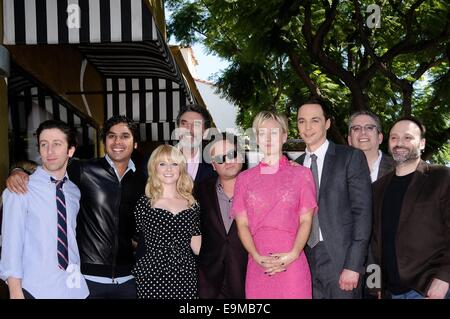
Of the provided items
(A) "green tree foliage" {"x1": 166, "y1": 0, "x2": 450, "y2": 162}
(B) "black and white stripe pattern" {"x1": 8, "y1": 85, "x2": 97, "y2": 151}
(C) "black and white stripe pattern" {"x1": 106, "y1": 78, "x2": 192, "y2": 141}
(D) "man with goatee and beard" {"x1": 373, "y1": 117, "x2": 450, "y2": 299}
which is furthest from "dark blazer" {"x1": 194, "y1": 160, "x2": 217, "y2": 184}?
(C) "black and white stripe pattern" {"x1": 106, "y1": 78, "x2": 192, "y2": 141}

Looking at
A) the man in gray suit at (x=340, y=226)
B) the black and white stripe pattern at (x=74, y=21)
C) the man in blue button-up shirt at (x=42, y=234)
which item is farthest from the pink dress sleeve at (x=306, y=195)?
the black and white stripe pattern at (x=74, y=21)

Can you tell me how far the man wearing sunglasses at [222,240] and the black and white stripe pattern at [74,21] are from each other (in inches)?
79.7

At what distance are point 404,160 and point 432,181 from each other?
0.22m

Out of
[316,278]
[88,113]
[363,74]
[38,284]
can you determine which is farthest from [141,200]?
[363,74]

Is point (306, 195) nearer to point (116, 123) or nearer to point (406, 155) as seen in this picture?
point (406, 155)

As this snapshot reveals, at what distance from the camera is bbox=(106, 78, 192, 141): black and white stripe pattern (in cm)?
1073

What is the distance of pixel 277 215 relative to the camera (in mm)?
3400

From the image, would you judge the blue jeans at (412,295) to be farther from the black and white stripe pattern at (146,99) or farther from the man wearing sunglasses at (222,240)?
the black and white stripe pattern at (146,99)

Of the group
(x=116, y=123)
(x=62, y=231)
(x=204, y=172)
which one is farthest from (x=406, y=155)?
(x=62, y=231)

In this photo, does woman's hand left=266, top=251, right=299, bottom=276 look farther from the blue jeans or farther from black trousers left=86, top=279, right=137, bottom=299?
black trousers left=86, top=279, right=137, bottom=299

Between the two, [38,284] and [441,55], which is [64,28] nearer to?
[38,284]

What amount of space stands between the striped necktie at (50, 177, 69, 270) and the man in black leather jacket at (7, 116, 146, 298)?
0.23 metres

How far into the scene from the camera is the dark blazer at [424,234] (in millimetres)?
3535

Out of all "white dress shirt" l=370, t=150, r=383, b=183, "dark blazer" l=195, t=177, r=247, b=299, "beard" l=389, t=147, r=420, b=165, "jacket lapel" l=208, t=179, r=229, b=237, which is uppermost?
"beard" l=389, t=147, r=420, b=165
